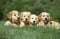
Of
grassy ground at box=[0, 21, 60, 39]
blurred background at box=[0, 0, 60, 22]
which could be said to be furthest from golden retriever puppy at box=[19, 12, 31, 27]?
blurred background at box=[0, 0, 60, 22]

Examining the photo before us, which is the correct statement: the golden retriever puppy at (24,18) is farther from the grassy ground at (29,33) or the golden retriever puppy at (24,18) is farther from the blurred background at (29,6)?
the blurred background at (29,6)

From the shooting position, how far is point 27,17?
5.07 metres

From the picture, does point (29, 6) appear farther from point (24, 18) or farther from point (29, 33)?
point (29, 33)

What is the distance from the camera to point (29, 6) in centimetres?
734

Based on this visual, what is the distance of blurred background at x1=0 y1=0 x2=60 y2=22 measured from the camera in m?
7.04

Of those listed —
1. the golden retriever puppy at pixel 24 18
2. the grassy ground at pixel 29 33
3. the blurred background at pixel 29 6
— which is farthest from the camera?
the blurred background at pixel 29 6

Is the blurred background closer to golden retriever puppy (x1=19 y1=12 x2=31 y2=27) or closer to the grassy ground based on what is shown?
golden retriever puppy (x1=19 y1=12 x2=31 y2=27)

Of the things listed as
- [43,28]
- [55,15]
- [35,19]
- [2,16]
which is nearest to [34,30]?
[43,28]

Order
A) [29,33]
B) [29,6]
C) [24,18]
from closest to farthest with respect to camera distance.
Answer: [29,33]
[24,18]
[29,6]

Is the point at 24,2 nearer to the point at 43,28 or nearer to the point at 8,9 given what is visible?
the point at 8,9

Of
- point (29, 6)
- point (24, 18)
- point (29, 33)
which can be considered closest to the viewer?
point (29, 33)

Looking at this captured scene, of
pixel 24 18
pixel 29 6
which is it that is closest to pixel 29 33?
pixel 24 18

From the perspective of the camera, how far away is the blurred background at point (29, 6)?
7.04 meters

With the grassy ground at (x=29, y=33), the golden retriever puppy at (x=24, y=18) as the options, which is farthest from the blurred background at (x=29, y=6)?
the grassy ground at (x=29, y=33)
